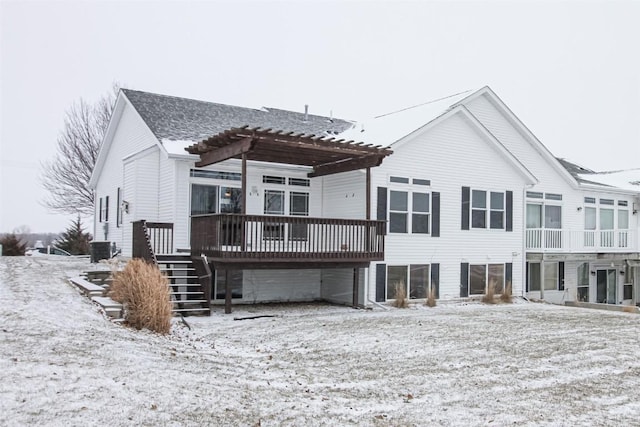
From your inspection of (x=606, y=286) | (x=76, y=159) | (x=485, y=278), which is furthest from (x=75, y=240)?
(x=606, y=286)

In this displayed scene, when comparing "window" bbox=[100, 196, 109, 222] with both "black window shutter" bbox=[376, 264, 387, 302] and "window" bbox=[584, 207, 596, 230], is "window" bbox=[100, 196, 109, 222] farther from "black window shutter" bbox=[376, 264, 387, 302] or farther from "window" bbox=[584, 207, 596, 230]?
"window" bbox=[584, 207, 596, 230]

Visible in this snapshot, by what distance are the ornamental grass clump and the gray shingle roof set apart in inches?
248

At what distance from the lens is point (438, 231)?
59.1 ft

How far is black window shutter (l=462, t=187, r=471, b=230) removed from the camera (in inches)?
734

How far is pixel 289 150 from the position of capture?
1478 centimetres

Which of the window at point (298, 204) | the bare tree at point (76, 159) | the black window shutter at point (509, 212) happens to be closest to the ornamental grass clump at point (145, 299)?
the window at point (298, 204)

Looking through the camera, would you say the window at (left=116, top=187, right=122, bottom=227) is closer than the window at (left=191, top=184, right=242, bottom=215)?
No

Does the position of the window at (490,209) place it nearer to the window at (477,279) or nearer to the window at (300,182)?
the window at (477,279)

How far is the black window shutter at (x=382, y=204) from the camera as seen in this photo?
1680cm

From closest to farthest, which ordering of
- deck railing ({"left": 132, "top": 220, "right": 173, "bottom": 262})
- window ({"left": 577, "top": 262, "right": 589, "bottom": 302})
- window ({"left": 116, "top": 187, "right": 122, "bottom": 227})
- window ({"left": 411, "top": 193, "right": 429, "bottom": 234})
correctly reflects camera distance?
deck railing ({"left": 132, "top": 220, "right": 173, "bottom": 262}), window ({"left": 411, "top": 193, "right": 429, "bottom": 234}), window ({"left": 116, "top": 187, "right": 122, "bottom": 227}), window ({"left": 577, "top": 262, "right": 589, "bottom": 302})

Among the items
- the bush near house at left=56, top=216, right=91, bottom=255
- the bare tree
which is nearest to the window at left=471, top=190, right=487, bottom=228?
the bush near house at left=56, top=216, right=91, bottom=255

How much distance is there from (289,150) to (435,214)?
18.3 ft

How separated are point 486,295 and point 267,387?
511 inches

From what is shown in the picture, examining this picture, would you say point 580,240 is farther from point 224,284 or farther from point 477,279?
point 224,284
